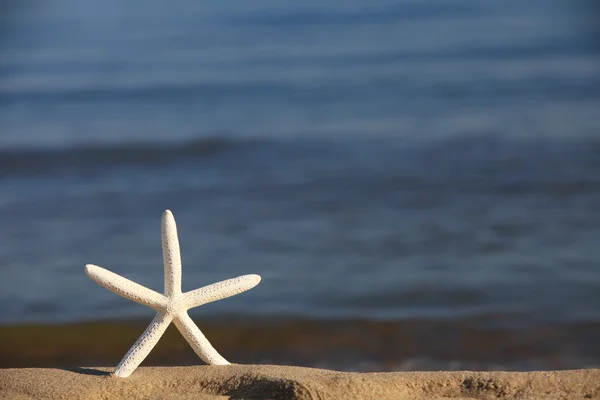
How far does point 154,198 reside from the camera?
23.3ft

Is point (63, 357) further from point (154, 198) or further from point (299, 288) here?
point (154, 198)

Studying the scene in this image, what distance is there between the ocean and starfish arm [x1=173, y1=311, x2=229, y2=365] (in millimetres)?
1231

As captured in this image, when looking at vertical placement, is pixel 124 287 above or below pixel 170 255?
below

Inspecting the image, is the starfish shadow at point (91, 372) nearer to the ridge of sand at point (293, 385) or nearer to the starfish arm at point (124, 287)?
the ridge of sand at point (293, 385)

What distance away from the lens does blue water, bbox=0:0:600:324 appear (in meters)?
5.09

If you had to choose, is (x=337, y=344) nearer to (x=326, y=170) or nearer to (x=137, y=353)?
(x=137, y=353)

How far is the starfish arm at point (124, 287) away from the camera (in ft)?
10.2

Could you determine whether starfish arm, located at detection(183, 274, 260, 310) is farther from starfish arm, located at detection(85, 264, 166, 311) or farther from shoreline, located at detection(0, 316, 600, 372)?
shoreline, located at detection(0, 316, 600, 372)

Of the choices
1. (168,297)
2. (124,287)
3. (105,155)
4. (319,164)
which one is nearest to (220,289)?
(168,297)

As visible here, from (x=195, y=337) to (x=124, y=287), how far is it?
13.9 inches

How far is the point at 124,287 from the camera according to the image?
3143mm

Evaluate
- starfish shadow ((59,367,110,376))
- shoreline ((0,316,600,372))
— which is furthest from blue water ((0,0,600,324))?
starfish shadow ((59,367,110,376))

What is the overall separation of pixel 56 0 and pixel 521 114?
15.4 meters

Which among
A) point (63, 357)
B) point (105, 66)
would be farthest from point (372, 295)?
point (105, 66)
